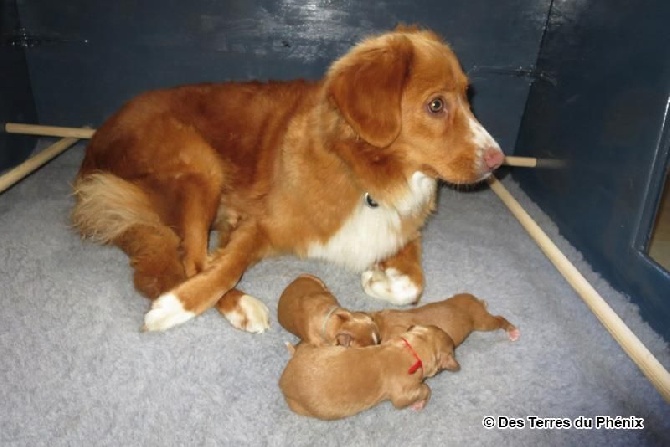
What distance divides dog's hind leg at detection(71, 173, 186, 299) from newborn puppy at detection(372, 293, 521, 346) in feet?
2.76

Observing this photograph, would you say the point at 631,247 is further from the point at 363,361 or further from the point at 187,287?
the point at 187,287

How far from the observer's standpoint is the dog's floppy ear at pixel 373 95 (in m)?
1.71

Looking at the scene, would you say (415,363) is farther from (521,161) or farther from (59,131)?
(59,131)

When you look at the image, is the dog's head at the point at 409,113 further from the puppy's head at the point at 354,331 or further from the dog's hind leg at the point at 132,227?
the dog's hind leg at the point at 132,227

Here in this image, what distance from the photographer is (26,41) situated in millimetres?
3096

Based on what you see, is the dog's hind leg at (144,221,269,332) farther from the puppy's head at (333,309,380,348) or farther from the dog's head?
the dog's head

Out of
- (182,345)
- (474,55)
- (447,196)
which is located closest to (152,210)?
(182,345)

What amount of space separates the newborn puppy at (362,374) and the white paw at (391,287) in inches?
18.3

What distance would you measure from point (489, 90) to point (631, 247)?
5.32ft

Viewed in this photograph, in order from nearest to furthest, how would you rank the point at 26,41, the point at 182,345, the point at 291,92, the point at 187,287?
the point at 182,345, the point at 187,287, the point at 291,92, the point at 26,41

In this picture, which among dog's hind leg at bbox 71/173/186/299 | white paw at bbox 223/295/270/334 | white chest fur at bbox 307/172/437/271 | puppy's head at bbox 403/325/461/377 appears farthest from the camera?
white chest fur at bbox 307/172/437/271

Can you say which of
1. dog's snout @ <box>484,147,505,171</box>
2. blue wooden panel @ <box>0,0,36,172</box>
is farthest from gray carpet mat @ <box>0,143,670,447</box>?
blue wooden panel @ <box>0,0,36,172</box>

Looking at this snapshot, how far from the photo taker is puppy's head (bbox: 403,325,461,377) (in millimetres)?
1471

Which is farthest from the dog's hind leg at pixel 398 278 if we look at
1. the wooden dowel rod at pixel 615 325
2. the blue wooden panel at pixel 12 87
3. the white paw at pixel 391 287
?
the blue wooden panel at pixel 12 87
